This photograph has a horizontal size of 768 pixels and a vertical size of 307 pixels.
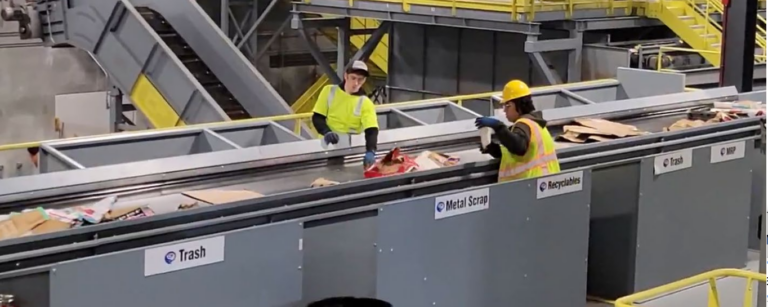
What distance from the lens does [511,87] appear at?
686 centimetres

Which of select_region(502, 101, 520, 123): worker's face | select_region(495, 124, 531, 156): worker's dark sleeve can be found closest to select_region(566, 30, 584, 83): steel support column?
select_region(502, 101, 520, 123): worker's face

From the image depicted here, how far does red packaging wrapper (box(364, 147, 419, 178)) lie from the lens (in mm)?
6605

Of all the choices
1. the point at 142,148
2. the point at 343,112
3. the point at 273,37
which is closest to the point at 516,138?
the point at 343,112

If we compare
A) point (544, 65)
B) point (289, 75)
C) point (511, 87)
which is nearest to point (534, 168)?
point (511, 87)

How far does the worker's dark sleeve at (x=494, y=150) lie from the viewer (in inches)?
269

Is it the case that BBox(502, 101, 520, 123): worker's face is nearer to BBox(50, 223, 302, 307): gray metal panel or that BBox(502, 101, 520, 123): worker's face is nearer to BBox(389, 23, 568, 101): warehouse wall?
BBox(50, 223, 302, 307): gray metal panel

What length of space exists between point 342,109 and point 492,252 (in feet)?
7.15

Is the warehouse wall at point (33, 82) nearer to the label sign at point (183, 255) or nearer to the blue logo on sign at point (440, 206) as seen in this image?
the blue logo on sign at point (440, 206)

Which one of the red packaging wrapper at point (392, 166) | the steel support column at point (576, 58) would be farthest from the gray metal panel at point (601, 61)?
the red packaging wrapper at point (392, 166)

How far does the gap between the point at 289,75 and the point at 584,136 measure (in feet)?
50.0

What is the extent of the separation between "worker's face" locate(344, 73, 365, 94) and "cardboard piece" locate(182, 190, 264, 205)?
7.49ft

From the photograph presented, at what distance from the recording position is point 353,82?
8.12 metres

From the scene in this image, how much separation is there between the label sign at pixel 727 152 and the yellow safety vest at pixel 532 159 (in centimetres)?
186

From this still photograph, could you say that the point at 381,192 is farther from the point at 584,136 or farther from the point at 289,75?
the point at 289,75
